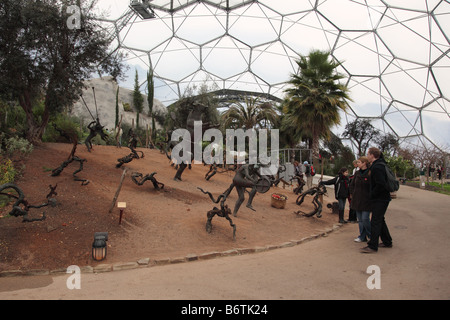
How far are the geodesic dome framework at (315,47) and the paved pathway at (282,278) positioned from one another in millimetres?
18789

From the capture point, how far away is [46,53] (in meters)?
11.4

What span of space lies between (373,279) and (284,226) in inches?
183

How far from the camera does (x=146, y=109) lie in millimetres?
36156

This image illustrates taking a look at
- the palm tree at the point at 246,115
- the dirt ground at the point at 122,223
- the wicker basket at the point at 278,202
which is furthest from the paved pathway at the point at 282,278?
the palm tree at the point at 246,115

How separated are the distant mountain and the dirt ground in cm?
1966

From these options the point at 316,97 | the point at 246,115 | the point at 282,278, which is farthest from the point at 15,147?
the point at 246,115

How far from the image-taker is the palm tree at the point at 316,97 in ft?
58.0

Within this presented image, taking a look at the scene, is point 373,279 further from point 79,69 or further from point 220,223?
point 79,69

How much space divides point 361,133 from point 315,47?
963 cm

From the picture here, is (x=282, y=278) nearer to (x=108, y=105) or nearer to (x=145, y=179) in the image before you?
(x=145, y=179)

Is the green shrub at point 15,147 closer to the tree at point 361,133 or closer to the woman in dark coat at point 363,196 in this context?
the woman in dark coat at point 363,196

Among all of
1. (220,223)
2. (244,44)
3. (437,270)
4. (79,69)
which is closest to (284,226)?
(220,223)

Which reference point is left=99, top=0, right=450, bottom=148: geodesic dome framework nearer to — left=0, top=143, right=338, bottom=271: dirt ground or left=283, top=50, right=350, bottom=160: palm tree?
left=283, top=50, right=350, bottom=160: palm tree

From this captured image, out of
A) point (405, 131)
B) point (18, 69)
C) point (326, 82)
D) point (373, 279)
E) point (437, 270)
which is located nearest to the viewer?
point (373, 279)
